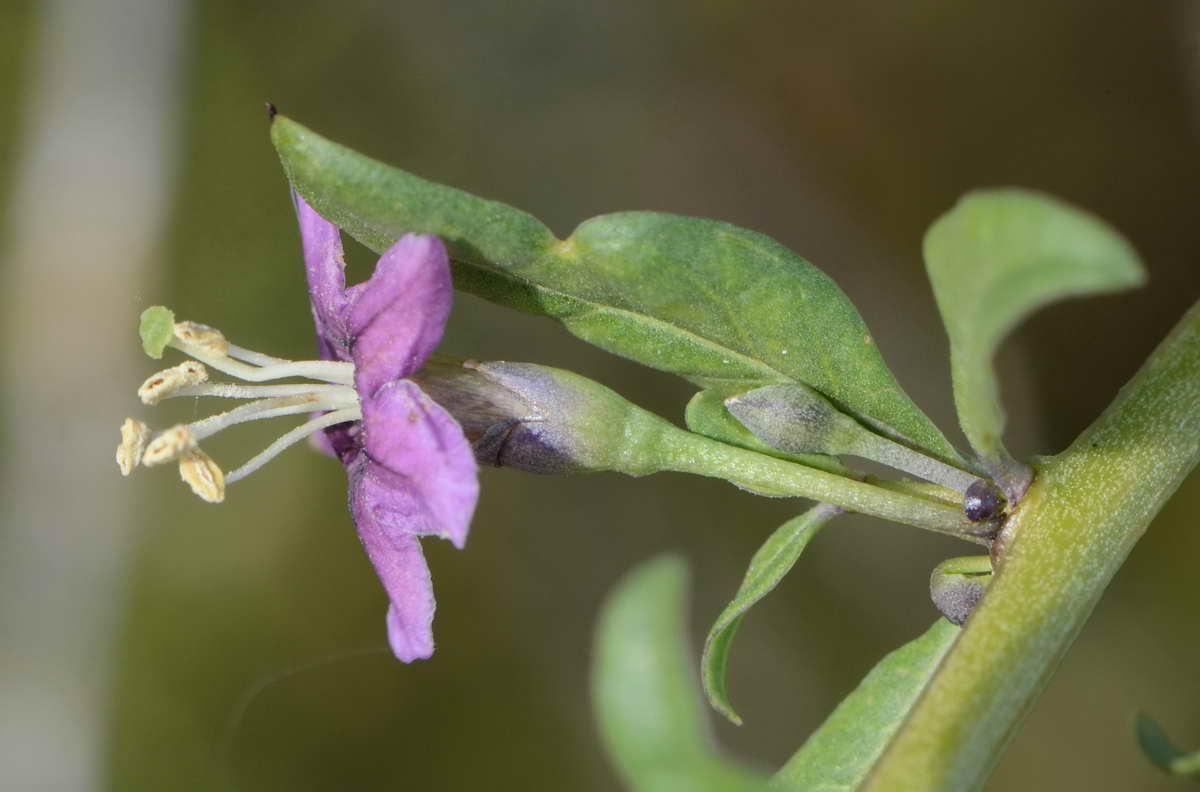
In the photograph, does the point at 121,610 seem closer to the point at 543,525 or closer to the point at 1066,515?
the point at 543,525

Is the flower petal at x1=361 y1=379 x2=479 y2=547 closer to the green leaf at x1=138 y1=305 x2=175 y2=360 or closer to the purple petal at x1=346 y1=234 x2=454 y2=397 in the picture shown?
the purple petal at x1=346 y1=234 x2=454 y2=397

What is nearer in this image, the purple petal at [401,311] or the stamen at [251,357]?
the purple petal at [401,311]

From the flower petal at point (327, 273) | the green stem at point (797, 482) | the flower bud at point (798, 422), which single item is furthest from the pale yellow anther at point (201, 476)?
the flower bud at point (798, 422)

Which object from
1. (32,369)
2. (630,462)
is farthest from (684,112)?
(630,462)

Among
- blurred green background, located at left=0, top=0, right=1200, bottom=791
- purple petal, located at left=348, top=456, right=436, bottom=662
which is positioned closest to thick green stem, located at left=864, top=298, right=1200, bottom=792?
purple petal, located at left=348, top=456, right=436, bottom=662

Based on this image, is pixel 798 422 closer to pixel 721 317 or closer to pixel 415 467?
pixel 721 317

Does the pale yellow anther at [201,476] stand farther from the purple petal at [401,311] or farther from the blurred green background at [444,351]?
the blurred green background at [444,351]
